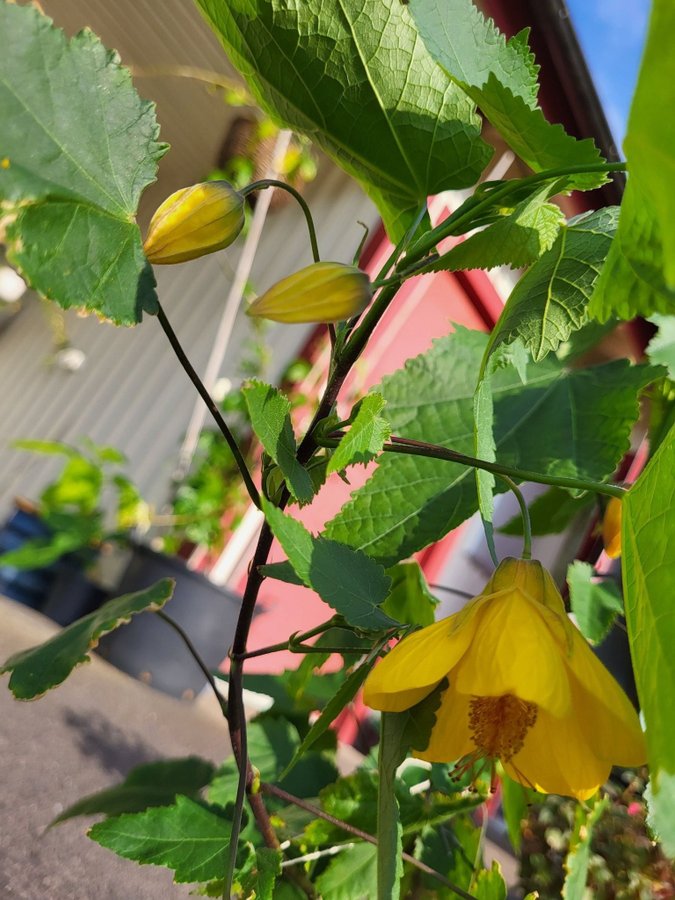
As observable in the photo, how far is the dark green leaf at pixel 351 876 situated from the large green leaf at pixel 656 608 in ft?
0.93

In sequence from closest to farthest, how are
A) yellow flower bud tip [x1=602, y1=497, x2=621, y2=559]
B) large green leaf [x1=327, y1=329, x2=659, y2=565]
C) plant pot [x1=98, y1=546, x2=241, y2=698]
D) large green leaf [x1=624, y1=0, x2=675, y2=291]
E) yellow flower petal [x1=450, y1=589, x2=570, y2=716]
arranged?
large green leaf [x1=624, y1=0, x2=675, y2=291] < yellow flower petal [x1=450, y1=589, x2=570, y2=716] < large green leaf [x1=327, y1=329, x2=659, y2=565] < yellow flower bud tip [x1=602, y1=497, x2=621, y2=559] < plant pot [x1=98, y1=546, x2=241, y2=698]

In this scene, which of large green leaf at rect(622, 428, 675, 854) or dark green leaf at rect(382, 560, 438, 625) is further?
dark green leaf at rect(382, 560, 438, 625)

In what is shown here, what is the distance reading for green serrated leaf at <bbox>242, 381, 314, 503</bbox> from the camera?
0.27 metres

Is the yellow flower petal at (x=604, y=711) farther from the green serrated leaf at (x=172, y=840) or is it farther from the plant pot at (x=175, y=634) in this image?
the plant pot at (x=175, y=634)

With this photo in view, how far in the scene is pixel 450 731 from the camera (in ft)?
1.06

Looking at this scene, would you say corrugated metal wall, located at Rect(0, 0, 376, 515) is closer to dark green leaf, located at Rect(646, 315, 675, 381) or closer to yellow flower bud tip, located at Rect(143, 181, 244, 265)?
dark green leaf, located at Rect(646, 315, 675, 381)

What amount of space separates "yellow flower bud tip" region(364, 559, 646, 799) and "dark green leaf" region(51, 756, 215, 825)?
24 centimetres

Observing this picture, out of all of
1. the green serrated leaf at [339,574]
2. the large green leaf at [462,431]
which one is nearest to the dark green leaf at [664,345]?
the large green leaf at [462,431]

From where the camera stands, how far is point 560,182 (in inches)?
12.8

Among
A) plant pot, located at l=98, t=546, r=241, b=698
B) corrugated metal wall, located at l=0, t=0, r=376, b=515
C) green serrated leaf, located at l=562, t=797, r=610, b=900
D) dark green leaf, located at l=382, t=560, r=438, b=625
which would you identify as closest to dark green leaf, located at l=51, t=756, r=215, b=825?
dark green leaf, located at l=382, t=560, r=438, b=625

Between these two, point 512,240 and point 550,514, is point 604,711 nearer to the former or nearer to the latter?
point 512,240

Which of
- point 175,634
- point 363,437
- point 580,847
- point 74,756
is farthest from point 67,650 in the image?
point 175,634

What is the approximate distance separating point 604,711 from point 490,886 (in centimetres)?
23

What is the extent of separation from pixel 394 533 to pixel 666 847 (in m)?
0.22
